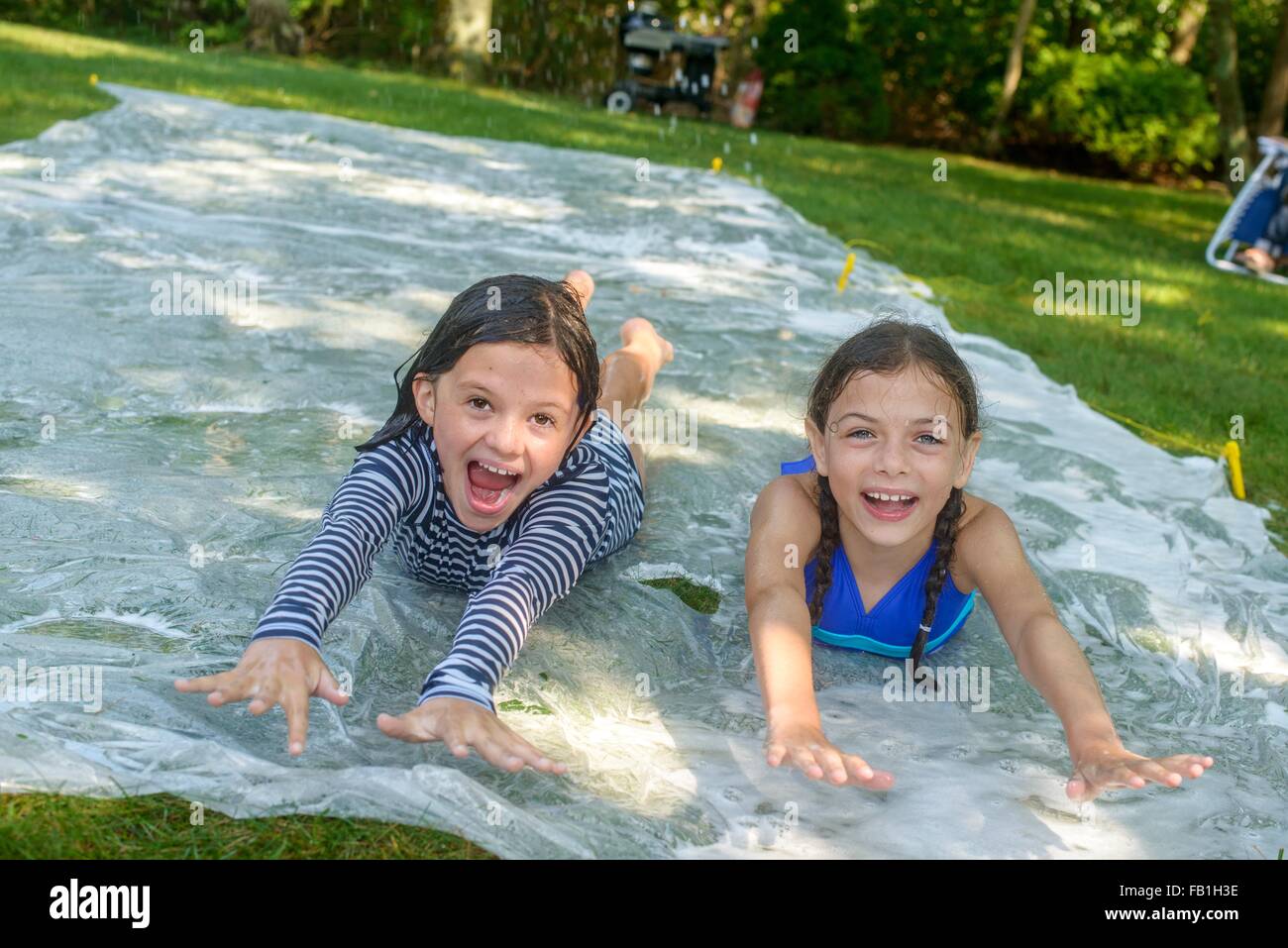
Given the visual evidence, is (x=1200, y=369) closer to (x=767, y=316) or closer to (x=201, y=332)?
(x=767, y=316)

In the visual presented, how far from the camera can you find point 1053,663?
2.57 m

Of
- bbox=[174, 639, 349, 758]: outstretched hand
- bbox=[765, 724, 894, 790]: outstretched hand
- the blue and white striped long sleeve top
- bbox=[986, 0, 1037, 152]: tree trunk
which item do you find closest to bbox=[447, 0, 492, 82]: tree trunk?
bbox=[986, 0, 1037, 152]: tree trunk

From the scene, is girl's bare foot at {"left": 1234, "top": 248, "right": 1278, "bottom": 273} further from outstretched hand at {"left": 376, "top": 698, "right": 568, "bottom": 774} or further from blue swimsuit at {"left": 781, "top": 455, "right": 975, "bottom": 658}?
outstretched hand at {"left": 376, "top": 698, "right": 568, "bottom": 774}

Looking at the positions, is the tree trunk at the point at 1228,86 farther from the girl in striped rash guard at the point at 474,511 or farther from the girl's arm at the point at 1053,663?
the girl in striped rash guard at the point at 474,511

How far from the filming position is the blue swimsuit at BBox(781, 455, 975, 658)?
2932mm

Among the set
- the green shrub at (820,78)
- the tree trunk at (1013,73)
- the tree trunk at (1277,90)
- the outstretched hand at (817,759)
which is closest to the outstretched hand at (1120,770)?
the outstretched hand at (817,759)

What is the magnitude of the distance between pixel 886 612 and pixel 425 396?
3.54ft

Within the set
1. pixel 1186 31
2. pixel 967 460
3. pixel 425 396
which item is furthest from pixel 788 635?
pixel 1186 31

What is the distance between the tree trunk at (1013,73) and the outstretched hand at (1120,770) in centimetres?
1626

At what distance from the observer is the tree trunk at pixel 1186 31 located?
18656 millimetres

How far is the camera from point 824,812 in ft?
7.54

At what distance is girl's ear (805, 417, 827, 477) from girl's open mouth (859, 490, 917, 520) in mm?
132

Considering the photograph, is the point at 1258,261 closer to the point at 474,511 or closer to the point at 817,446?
the point at 817,446

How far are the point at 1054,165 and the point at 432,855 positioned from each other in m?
18.2
